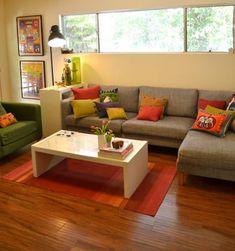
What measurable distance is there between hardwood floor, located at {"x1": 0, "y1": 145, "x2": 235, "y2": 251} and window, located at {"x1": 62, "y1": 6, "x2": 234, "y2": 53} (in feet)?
6.82

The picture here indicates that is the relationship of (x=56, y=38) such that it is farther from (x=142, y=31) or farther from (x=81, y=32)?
(x=142, y=31)

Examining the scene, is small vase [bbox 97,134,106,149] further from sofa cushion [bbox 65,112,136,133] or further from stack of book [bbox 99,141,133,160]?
sofa cushion [bbox 65,112,136,133]

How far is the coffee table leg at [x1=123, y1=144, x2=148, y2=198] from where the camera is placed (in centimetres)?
298

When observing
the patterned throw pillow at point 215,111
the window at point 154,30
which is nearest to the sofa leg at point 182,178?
the patterned throw pillow at point 215,111

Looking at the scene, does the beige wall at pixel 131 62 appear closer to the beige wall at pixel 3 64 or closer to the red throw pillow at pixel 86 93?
the beige wall at pixel 3 64

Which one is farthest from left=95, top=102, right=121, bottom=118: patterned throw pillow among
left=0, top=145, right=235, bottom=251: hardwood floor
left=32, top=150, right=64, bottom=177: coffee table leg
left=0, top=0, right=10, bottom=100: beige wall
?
left=0, top=0, right=10, bottom=100: beige wall

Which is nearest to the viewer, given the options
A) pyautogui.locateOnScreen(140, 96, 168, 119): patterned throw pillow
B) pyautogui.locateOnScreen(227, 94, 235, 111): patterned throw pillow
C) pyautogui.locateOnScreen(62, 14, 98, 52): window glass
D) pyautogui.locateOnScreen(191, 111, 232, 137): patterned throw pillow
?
pyautogui.locateOnScreen(191, 111, 232, 137): patterned throw pillow

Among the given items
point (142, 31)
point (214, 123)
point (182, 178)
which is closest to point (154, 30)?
point (142, 31)

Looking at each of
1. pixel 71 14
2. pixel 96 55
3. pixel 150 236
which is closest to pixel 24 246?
pixel 150 236

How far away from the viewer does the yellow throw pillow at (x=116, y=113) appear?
428 centimetres

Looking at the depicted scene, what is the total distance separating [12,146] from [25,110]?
682mm

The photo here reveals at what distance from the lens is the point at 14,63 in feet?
18.9

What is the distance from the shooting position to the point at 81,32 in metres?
5.13

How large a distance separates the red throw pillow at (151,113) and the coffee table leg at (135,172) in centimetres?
79
